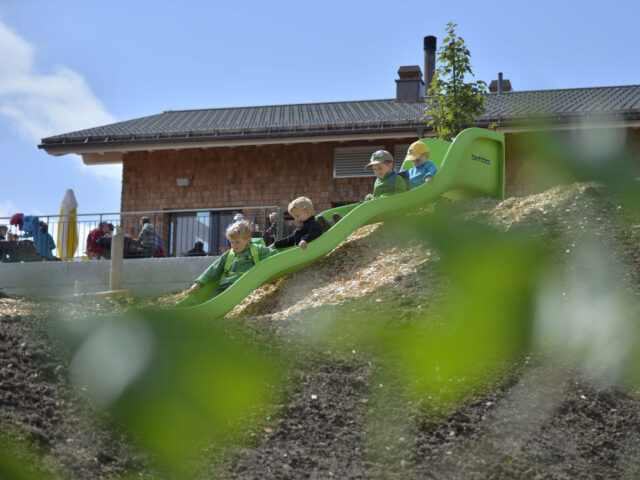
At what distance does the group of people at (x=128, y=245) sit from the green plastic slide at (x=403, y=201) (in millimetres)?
4333

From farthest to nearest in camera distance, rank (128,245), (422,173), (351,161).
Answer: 1. (351,161)
2. (128,245)
3. (422,173)

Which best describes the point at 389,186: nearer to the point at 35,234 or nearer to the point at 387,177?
the point at 387,177

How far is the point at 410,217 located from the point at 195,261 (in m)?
12.0

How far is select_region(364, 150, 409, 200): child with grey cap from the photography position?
9.20 meters

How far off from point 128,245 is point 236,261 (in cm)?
612

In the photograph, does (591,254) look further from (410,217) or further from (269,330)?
(269,330)

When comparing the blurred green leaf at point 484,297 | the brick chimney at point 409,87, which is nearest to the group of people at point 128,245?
the brick chimney at point 409,87

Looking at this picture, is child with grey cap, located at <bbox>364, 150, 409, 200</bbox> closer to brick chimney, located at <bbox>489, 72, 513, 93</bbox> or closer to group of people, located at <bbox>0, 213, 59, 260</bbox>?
brick chimney, located at <bbox>489, 72, 513, 93</bbox>

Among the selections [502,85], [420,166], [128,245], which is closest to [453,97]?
[420,166]

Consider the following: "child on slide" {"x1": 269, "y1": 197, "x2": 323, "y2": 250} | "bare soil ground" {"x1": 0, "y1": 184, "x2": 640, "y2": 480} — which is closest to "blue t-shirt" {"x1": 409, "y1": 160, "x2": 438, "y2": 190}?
"child on slide" {"x1": 269, "y1": 197, "x2": 323, "y2": 250}

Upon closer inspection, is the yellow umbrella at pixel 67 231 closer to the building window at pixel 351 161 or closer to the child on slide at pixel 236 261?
the building window at pixel 351 161

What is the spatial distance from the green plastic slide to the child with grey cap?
29 centimetres

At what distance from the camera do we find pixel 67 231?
15.9 metres

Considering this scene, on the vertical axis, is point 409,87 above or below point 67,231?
above
